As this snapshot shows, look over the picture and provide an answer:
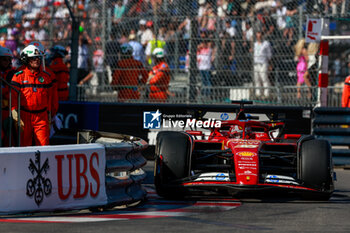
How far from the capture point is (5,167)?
6.05m

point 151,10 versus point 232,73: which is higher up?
point 151,10

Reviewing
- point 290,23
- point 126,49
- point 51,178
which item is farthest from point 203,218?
point 126,49

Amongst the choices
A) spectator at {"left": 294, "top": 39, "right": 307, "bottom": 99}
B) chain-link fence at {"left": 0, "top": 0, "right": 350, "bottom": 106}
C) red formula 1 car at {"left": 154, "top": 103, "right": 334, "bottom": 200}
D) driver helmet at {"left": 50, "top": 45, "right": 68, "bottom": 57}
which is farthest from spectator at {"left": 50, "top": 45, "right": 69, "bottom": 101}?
red formula 1 car at {"left": 154, "top": 103, "right": 334, "bottom": 200}

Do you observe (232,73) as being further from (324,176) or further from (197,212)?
(197,212)

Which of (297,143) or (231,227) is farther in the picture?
(297,143)

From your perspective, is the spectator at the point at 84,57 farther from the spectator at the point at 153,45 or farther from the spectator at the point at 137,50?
the spectator at the point at 153,45

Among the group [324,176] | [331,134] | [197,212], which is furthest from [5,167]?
[331,134]

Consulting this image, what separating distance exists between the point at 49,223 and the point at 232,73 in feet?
24.5

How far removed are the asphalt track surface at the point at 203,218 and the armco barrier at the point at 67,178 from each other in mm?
108

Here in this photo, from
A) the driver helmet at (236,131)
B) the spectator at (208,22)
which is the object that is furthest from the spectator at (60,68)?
the driver helmet at (236,131)

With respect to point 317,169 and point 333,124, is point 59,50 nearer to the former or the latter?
point 333,124

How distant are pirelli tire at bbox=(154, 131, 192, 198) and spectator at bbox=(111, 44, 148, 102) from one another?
564cm

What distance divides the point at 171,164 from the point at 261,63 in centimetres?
536

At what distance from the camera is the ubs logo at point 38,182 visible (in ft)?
20.4
